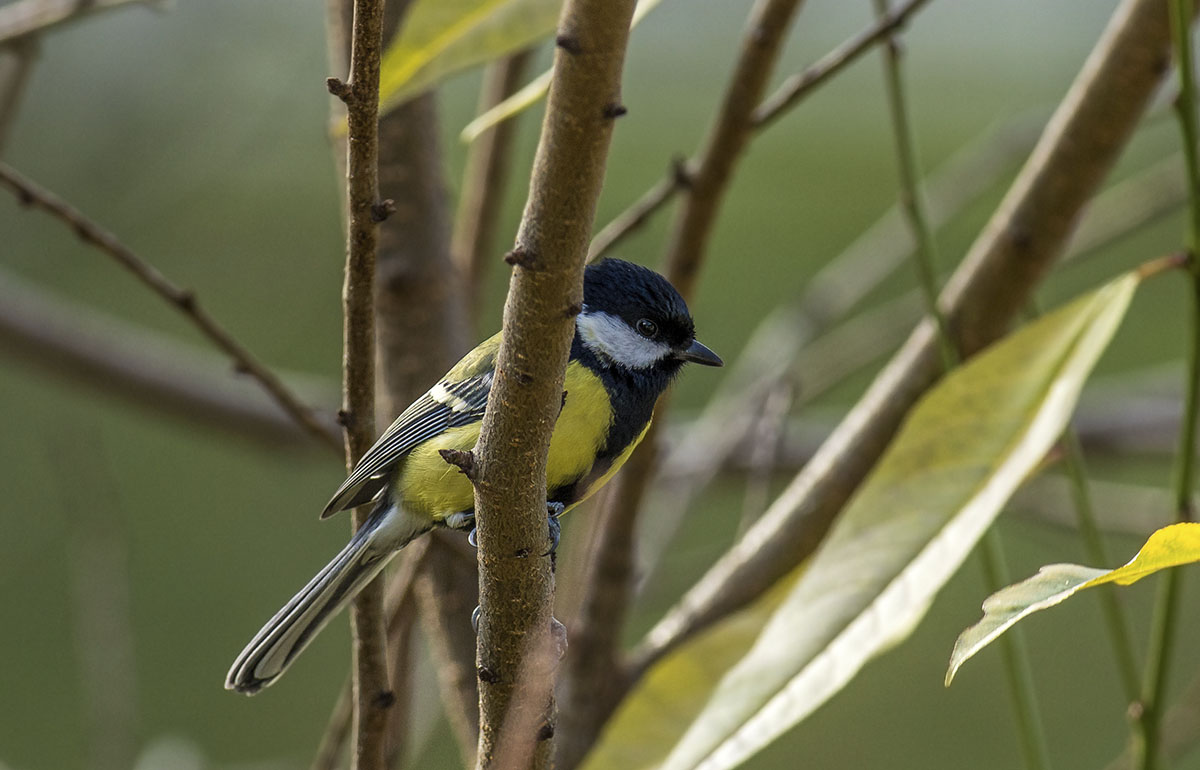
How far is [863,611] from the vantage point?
2.90 ft

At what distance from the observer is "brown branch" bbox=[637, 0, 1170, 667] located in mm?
1235

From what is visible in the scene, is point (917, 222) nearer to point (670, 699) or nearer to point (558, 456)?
point (558, 456)

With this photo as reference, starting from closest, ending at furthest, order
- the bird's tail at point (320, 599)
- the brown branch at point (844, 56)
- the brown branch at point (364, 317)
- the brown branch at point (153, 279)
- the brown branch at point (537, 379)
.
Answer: the brown branch at point (537, 379) → the brown branch at point (364, 317) → the brown branch at point (153, 279) → the bird's tail at point (320, 599) → the brown branch at point (844, 56)

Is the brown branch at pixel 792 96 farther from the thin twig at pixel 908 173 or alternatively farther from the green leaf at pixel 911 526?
the green leaf at pixel 911 526

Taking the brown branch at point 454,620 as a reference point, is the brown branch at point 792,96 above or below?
above

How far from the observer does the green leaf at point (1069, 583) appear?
1.92 feet

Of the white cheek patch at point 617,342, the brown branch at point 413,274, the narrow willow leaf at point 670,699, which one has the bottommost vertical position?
the narrow willow leaf at point 670,699

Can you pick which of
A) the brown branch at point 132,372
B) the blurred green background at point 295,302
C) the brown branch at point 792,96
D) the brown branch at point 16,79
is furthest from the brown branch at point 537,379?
the blurred green background at point 295,302

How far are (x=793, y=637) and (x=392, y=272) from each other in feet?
2.31

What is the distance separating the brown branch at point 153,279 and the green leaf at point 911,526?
0.43 meters

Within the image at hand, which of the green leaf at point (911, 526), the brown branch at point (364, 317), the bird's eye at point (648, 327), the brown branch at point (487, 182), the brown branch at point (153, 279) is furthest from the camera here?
the brown branch at point (487, 182)

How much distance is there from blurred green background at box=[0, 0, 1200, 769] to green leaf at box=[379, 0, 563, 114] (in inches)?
65.9

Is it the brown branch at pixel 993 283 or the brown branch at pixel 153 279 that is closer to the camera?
the brown branch at pixel 153 279

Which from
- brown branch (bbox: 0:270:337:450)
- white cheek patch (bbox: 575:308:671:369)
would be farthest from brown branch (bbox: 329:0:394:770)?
brown branch (bbox: 0:270:337:450)
